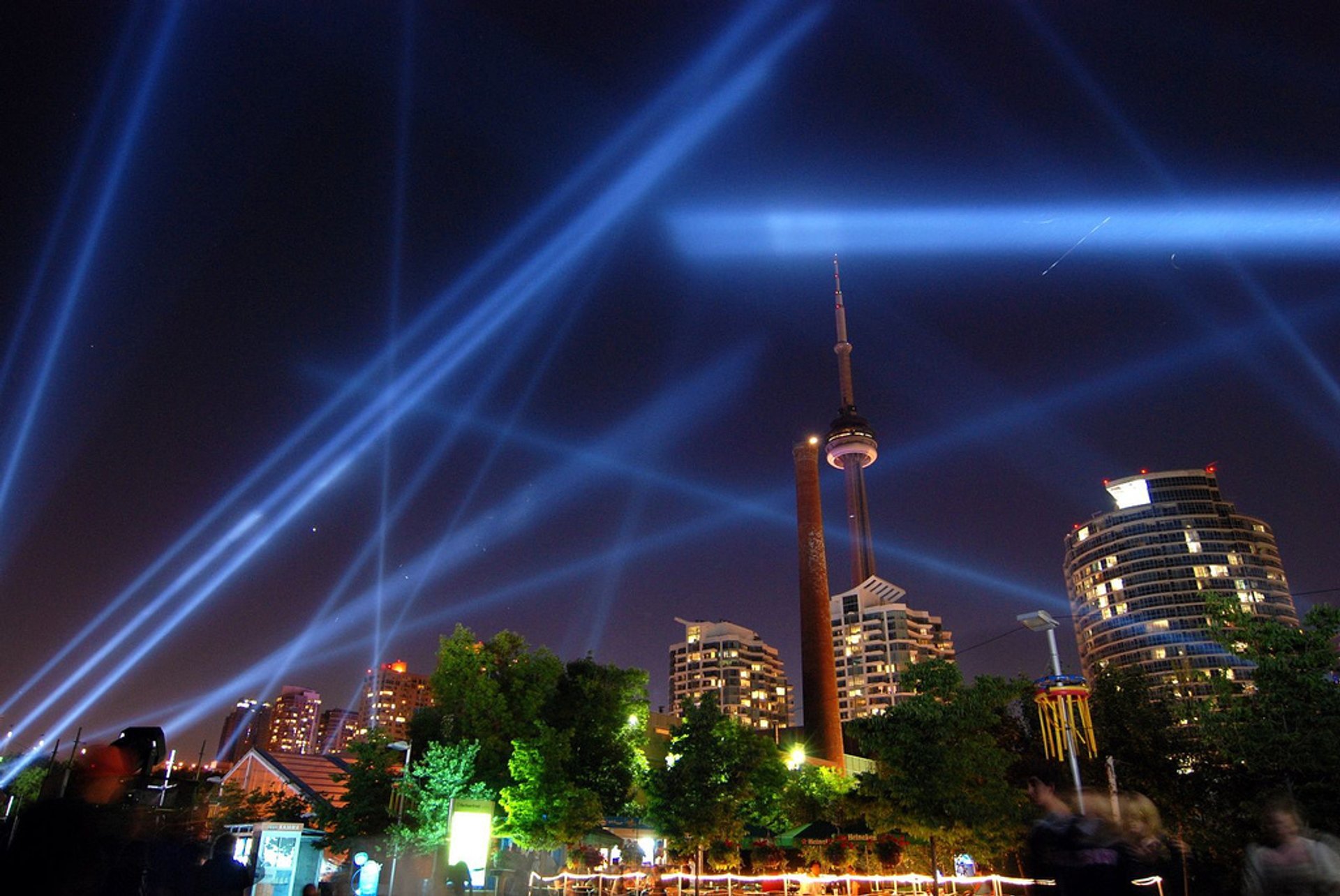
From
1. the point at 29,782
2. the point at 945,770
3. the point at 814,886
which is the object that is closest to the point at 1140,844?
the point at 945,770

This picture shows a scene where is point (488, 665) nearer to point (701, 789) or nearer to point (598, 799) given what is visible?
point (598, 799)

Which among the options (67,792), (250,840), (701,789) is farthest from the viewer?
(701,789)

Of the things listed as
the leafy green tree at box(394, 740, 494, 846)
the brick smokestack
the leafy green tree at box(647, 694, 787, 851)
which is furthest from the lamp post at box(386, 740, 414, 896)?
the brick smokestack

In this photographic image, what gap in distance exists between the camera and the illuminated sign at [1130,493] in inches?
5615

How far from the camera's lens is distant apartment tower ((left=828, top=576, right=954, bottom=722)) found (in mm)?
163000

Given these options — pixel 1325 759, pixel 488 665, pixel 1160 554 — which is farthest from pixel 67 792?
pixel 1160 554

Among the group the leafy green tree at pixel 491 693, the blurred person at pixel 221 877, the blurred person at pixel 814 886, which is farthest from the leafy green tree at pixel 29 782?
the blurred person at pixel 221 877

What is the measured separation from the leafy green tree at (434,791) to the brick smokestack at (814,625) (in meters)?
44.7

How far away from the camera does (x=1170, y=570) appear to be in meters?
135

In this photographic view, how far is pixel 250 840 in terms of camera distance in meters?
21.7

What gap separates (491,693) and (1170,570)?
14069 cm

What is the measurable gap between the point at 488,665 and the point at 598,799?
22.6 feet

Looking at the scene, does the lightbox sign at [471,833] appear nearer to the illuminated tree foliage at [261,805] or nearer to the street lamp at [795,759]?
the illuminated tree foliage at [261,805]

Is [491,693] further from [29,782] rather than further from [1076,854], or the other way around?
[29,782]
